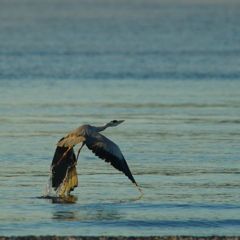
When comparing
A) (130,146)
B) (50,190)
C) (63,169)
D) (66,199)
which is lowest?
(66,199)

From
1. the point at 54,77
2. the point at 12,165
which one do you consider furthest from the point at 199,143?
the point at 54,77

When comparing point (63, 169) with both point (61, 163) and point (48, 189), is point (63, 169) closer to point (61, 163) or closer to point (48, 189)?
point (61, 163)

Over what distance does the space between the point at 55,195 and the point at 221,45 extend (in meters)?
43.8

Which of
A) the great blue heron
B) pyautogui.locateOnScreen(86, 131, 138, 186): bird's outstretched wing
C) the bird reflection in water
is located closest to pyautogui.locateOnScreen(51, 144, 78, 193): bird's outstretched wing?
the great blue heron

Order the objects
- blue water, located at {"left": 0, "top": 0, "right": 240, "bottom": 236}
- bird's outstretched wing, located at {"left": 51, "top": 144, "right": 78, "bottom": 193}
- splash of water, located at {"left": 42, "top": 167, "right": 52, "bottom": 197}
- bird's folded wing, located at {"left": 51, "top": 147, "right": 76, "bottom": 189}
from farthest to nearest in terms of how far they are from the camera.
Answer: bird's folded wing, located at {"left": 51, "top": 147, "right": 76, "bottom": 189}
bird's outstretched wing, located at {"left": 51, "top": 144, "right": 78, "bottom": 193}
splash of water, located at {"left": 42, "top": 167, "right": 52, "bottom": 197}
blue water, located at {"left": 0, "top": 0, "right": 240, "bottom": 236}

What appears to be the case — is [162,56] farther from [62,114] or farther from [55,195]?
[55,195]

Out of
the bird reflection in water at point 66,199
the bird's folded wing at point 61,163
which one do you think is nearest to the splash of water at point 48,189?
the bird reflection in water at point 66,199

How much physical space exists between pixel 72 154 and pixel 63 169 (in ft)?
1.14

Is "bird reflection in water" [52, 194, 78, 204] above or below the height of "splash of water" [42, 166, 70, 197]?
below

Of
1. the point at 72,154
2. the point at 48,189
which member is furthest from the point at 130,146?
the point at 48,189

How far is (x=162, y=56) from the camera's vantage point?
44.6 metres

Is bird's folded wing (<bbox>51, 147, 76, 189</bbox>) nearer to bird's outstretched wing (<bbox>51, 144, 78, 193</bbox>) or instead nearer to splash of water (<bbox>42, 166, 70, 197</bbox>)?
bird's outstretched wing (<bbox>51, 144, 78, 193</bbox>)

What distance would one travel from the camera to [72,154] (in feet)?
47.3

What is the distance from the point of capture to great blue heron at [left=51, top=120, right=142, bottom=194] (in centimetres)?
1290
